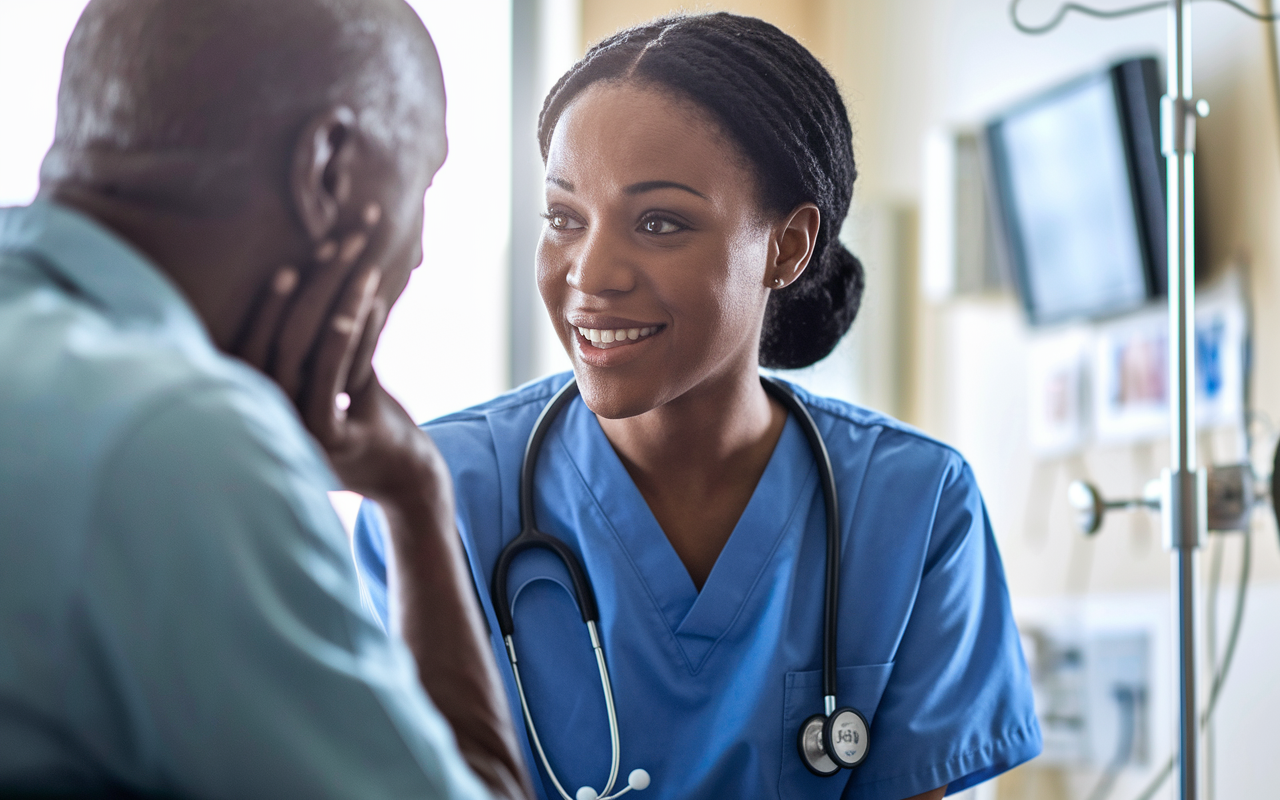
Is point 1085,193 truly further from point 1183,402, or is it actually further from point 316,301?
point 316,301

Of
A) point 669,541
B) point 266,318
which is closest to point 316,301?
point 266,318

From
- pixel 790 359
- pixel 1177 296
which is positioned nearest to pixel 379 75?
pixel 790 359

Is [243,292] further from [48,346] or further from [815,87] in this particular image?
[815,87]

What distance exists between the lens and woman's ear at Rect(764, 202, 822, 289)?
4.31ft

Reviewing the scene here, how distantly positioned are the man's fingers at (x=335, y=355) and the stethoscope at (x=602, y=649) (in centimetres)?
46

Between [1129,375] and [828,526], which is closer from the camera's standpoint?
[828,526]

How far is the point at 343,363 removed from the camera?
27.8 inches

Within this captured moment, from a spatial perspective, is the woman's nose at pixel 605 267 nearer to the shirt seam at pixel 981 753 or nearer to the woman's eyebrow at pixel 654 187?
the woman's eyebrow at pixel 654 187

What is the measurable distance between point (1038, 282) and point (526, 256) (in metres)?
1.21

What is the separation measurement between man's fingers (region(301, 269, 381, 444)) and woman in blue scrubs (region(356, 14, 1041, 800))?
452 mm

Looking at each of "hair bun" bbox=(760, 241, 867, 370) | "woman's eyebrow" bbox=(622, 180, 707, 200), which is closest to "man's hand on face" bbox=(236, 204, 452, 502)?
"woman's eyebrow" bbox=(622, 180, 707, 200)

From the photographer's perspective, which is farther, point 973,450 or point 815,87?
point 973,450

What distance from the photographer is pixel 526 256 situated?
2871 mm

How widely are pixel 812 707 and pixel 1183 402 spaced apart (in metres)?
0.56
